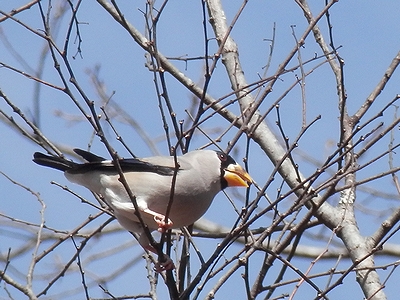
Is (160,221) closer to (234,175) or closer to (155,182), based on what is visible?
(155,182)

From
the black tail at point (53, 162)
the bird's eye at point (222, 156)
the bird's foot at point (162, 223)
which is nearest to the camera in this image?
the bird's foot at point (162, 223)

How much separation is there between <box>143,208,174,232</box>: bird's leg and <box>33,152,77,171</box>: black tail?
66 centimetres

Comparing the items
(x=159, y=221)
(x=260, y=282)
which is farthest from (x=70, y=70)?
(x=260, y=282)

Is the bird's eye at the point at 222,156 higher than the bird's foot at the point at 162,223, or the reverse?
the bird's eye at the point at 222,156

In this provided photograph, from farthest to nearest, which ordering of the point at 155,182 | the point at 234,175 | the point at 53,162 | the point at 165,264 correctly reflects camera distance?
the point at 234,175
the point at 53,162
the point at 155,182
the point at 165,264

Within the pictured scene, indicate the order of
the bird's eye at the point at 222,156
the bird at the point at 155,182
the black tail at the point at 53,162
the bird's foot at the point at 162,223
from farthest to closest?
the bird's eye at the point at 222,156 → the black tail at the point at 53,162 → the bird at the point at 155,182 → the bird's foot at the point at 162,223

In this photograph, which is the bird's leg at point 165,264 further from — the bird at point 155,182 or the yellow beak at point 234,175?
the yellow beak at point 234,175

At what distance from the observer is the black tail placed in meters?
4.55

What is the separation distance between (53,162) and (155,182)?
714mm

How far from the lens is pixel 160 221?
4.17m

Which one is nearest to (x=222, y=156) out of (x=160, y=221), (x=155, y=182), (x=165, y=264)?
(x=155, y=182)

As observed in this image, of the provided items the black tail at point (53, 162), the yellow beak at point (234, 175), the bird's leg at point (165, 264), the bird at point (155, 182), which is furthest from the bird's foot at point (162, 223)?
the black tail at point (53, 162)

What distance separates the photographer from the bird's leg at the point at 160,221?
12.9 ft

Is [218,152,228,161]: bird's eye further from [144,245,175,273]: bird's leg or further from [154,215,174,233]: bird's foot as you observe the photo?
[144,245,175,273]: bird's leg
